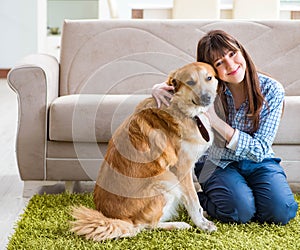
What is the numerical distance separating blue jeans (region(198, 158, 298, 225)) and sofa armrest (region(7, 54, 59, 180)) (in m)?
0.80

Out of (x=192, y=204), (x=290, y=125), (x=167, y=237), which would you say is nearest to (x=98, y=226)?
(x=167, y=237)

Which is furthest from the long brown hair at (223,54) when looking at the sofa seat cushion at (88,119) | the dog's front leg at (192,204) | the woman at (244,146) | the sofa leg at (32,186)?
the sofa leg at (32,186)

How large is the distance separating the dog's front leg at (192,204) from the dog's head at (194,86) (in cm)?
26

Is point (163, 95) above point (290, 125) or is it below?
above

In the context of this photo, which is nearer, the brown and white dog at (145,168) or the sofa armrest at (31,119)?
the brown and white dog at (145,168)

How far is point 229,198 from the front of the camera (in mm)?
2281

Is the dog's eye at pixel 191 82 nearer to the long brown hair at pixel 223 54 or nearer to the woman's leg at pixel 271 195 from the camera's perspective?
the long brown hair at pixel 223 54

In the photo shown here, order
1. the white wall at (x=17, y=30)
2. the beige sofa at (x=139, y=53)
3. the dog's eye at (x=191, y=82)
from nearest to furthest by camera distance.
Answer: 1. the dog's eye at (x=191, y=82)
2. the beige sofa at (x=139, y=53)
3. the white wall at (x=17, y=30)

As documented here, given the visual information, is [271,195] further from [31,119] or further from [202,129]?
[31,119]

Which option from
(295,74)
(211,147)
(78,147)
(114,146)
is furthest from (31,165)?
(295,74)

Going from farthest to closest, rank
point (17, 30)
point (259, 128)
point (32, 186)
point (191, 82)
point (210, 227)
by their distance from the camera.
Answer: point (17, 30) → point (32, 186) → point (259, 128) → point (210, 227) → point (191, 82)

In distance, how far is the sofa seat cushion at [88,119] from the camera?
8.54 ft

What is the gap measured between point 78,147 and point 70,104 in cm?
20

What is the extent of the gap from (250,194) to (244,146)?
8.3 inches
